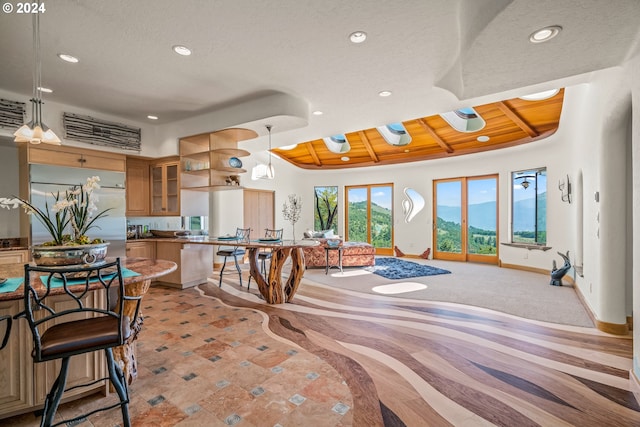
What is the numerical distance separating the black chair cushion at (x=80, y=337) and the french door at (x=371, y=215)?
8374mm

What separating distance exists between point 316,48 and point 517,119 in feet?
15.6

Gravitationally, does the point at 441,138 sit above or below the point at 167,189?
above

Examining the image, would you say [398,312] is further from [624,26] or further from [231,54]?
[231,54]

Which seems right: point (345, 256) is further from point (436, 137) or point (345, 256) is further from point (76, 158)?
point (76, 158)

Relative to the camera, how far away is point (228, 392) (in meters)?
2.16

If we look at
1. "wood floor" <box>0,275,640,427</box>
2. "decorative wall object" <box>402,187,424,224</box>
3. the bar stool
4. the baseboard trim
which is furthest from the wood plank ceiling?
the bar stool

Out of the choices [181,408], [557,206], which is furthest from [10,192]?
[557,206]

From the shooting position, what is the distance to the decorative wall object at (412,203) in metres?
8.73

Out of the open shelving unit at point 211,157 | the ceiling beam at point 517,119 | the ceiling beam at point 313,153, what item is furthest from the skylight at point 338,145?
the ceiling beam at point 517,119

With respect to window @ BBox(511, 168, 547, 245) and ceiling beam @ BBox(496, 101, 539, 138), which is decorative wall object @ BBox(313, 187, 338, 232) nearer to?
window @ BBox(511, 168, 547, 245)

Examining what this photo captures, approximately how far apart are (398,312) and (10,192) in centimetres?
562

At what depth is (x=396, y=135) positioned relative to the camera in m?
8.16

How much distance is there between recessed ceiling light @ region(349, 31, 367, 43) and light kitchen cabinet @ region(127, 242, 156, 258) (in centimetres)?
464

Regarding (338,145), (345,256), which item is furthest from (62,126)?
(338,145)
